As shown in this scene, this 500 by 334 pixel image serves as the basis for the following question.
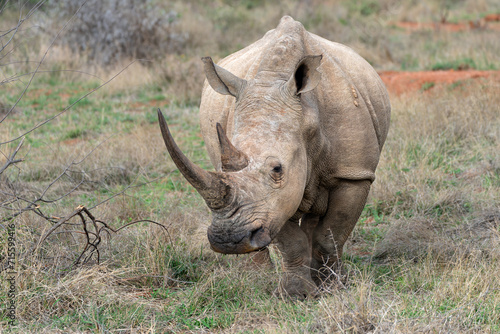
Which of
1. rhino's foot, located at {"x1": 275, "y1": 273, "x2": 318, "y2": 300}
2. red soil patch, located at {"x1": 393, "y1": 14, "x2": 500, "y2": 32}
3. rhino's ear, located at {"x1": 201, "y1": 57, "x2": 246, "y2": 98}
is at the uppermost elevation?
rhino's ear, located at {"x1": 201, "y1": 57, "x2": 246, "y2": 98}

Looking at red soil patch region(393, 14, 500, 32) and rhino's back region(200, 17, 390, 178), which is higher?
rhino's back region(200, 17, 390, 178)

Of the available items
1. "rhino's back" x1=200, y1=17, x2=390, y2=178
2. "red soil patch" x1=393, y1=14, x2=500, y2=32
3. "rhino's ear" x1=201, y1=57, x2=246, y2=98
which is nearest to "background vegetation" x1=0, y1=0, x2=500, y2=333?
"rhino's ear" x1=201, y1=57, x2=246, y2=98

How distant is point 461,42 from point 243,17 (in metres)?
6.15

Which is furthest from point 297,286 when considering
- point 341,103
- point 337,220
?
point 341,103

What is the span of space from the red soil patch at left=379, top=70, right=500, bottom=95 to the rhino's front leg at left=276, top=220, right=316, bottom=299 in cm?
556

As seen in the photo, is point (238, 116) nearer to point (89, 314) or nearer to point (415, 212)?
point (89, 314)

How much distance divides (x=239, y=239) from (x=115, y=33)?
1036 cm

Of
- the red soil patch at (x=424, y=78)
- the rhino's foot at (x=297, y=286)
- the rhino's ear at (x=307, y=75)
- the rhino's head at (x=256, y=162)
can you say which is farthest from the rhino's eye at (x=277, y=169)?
the red soil patch at (x=424, y=78)

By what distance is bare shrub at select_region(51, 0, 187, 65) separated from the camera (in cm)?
1275

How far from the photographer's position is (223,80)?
395 centimetres

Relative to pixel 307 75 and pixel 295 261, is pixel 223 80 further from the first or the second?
pixel 295 261

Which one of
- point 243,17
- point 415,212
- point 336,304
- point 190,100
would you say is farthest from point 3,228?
point 243,17

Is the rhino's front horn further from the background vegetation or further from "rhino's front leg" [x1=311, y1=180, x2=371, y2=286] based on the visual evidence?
"rhino's front leg" [x1=311, y1=180, x2=371, y2=286]

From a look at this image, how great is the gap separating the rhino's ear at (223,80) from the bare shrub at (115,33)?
8.97m
